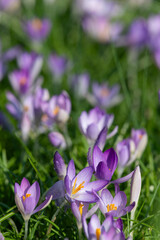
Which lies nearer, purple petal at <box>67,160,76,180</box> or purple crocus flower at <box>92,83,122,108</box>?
purple petal at <box>67,160,76,180</box>

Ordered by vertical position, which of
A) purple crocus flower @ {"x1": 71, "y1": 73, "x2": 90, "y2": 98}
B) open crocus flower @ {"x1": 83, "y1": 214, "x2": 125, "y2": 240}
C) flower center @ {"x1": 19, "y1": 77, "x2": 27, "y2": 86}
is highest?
flower center @ {"x1": 19, "y1": 77, "x2": 27, "y2": 86}

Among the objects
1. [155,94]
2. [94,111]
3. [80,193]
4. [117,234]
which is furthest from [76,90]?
[117,234]

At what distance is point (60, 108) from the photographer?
4.18 feet

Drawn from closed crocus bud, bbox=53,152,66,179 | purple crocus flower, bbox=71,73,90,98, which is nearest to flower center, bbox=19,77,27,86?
purple crocus flower, bbox=71,73,90,98

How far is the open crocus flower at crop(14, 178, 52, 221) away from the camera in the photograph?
87cm

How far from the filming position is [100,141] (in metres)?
1.01

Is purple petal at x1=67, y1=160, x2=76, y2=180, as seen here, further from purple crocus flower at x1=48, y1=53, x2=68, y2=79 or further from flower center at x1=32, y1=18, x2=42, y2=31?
flower center at x1=32, y1=18, x2=42, y2=31

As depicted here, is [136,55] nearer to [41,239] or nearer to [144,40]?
[144,40]

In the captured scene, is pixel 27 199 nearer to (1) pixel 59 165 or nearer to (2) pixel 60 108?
(1) pixel 59 165

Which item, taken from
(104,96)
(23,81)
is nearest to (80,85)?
(104,96)

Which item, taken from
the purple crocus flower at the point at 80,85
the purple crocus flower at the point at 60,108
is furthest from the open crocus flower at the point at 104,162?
the purple crocus flower at the point at 80,85

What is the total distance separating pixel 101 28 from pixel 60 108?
156 cm

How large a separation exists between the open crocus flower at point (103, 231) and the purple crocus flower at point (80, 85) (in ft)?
3.69

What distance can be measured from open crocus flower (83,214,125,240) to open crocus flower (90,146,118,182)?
4.2 inches
